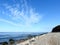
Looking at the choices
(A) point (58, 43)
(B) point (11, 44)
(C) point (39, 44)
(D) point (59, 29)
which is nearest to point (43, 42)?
(C) point (39, 44)

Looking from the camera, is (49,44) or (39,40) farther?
(39,40)

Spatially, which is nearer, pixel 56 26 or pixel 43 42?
pixel 43 42

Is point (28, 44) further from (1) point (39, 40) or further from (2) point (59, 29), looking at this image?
(2) point (59, 29)

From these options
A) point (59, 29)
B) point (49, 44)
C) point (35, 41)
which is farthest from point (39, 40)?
point (59, 29)

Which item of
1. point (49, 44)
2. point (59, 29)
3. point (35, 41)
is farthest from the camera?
point (59, 29)

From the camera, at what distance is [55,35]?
1914 cm

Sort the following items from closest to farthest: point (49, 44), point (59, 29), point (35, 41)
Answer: point (49, 44)
point (35, 41)
point (59, 29)

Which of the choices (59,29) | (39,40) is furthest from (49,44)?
(59,29)

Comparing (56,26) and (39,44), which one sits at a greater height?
(56,26)

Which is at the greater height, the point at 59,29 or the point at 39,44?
the point at 59,29

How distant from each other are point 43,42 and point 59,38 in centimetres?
201

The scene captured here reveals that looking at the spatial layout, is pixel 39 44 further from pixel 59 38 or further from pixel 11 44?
pixel 11 44

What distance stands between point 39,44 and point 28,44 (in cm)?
138

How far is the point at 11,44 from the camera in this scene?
19.9 m
